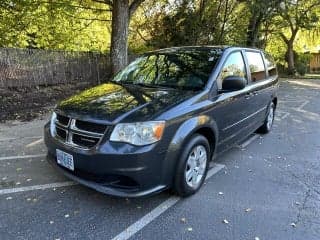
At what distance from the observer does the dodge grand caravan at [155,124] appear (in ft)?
11.2

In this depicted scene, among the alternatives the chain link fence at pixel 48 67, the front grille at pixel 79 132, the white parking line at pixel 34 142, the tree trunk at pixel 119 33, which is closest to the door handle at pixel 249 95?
the front grille at pixel 79 132

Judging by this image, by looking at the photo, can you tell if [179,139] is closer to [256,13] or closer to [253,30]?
[256,13]

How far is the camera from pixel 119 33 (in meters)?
11.0

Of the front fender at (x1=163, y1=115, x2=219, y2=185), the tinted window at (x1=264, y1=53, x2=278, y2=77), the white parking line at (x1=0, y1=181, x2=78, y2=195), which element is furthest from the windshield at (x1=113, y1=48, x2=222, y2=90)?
the tinted window at (x1=264, y1=53, x2=278, y2=77)

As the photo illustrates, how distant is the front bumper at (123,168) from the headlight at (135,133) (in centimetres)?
5

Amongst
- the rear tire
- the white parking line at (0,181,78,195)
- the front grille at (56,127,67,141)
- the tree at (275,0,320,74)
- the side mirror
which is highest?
the tree at (275,0,320,74)

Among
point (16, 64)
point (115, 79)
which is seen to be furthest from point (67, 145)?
point (16, 64)

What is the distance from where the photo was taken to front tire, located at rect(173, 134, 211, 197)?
3.79 m

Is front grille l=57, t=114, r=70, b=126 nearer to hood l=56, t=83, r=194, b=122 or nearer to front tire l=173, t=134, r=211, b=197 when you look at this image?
hood l=56, t=83, r=194, b=122

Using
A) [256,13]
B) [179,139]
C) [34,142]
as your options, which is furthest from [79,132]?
[256,13]

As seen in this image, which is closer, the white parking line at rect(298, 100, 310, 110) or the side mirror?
the side mirror

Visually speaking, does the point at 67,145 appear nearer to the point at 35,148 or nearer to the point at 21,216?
the point at 21,216

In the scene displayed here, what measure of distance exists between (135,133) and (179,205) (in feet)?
3.31

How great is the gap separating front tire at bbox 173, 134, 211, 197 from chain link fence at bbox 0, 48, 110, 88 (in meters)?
7.92
